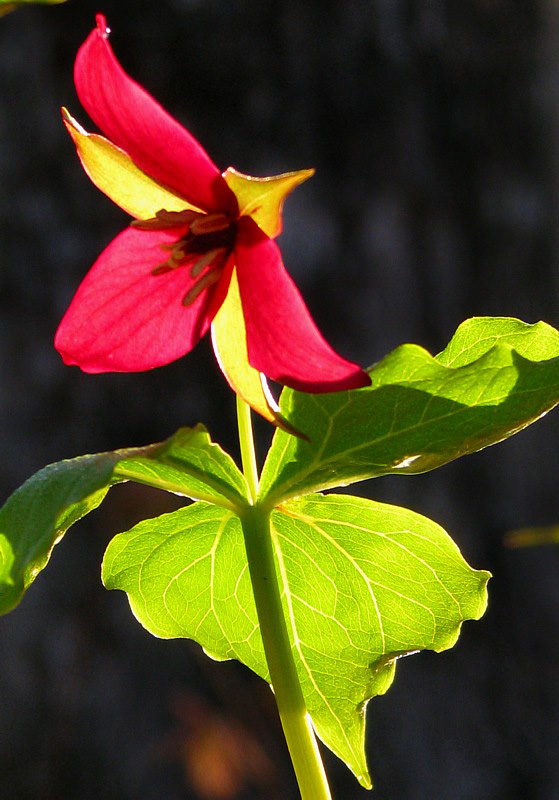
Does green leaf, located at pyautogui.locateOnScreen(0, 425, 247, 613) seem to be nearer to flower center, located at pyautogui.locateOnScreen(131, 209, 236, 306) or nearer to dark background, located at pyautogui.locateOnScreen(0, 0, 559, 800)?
flower center, located at pyautogui.locateOnScreen(131, 209, 236, 306)

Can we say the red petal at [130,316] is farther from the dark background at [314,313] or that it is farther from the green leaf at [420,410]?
the dark background at [314,313]

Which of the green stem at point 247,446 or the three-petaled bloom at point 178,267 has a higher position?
the three-petaled bloom at point 178,267

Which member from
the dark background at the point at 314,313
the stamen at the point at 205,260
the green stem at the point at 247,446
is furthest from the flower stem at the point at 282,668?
the dark background at the point at 314,313

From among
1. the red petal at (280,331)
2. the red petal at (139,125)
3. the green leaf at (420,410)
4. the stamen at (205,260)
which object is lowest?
the green leaf at (420,410)

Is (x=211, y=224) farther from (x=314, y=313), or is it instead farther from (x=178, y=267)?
(x=314, y=313)

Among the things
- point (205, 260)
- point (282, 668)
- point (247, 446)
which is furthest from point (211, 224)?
point (282, 668)

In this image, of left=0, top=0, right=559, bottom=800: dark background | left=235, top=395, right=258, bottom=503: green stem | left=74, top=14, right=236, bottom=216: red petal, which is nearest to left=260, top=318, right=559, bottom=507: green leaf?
left=235, top=395, right=258, bottom=503: green stem
